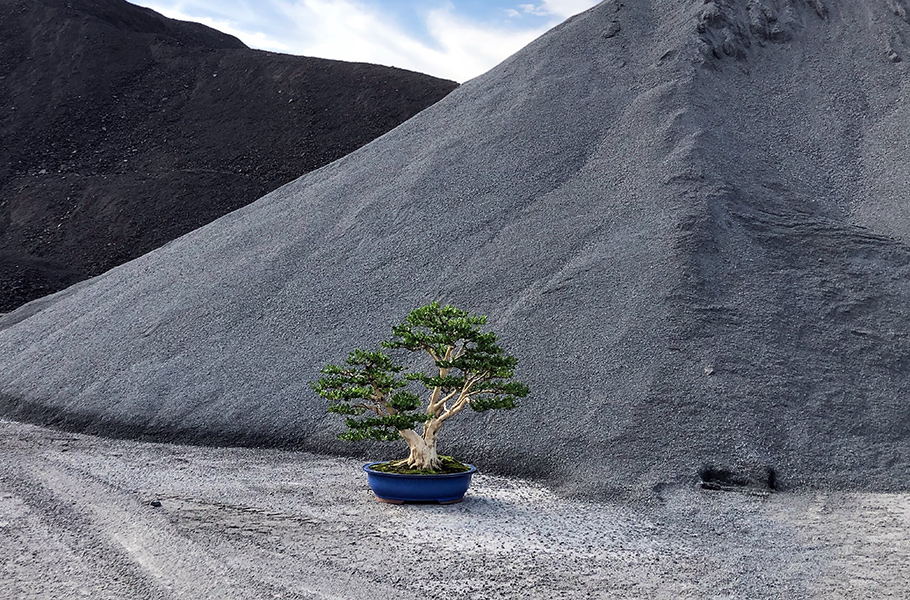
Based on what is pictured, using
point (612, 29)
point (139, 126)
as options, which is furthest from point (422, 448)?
point (139, 126)

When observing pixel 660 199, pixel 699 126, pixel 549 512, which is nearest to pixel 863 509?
pixel 549 512

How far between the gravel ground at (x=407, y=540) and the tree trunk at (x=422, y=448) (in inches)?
12.5

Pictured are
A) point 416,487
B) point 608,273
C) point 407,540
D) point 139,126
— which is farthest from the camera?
point 139,126

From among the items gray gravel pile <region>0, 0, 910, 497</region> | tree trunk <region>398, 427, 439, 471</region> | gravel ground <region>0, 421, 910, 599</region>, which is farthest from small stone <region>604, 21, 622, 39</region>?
tree trunk <region>398, 427, 439, 471</region>

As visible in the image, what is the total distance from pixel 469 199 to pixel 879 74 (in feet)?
23.7

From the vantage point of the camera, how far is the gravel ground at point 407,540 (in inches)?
170

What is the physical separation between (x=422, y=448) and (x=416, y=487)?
30 centimetres

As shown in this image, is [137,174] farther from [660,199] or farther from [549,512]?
[549,512]

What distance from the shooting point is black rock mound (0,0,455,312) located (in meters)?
26.8

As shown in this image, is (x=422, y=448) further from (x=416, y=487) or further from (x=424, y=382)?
(x=424, y=382)

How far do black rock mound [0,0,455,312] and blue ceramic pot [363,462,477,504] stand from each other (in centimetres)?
1940

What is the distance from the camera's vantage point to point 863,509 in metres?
6.25

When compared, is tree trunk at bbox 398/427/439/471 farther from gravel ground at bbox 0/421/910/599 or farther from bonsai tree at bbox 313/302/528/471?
gravel ground at bbox 0/421/910/599

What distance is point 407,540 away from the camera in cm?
514
